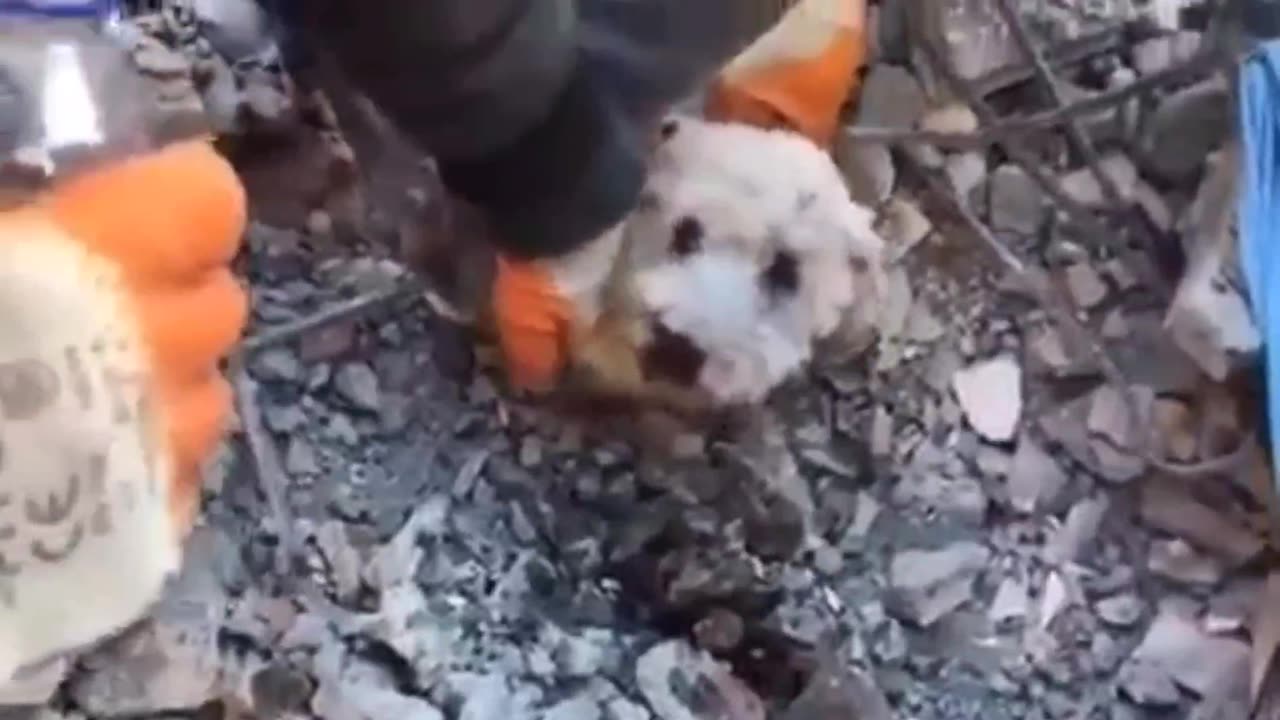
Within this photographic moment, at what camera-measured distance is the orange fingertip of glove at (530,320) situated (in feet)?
2.81

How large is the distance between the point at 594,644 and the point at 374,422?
0.52 ft

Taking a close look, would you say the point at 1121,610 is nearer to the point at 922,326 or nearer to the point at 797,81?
the point at 922,326

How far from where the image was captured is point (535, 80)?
709 mm

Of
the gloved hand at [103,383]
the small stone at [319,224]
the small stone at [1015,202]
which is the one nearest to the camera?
the gloved hand at [103,383]

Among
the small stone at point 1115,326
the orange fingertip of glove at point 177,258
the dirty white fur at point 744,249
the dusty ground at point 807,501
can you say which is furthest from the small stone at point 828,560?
the orange fingertip of glove at point 177,258

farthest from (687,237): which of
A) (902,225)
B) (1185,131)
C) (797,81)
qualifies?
(1185,131)

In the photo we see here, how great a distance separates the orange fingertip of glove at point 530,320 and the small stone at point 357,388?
85mm

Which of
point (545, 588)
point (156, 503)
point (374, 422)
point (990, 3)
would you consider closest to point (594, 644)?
point (545, 588)

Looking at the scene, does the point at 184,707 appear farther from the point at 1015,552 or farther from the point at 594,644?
the point at 1015,552

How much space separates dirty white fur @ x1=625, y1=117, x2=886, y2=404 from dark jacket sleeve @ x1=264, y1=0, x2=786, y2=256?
3 cm

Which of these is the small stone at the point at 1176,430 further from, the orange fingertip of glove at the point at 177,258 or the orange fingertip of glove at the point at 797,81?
the orange fingertip of glove at the point at 177,258

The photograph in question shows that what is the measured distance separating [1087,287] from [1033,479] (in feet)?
0.40

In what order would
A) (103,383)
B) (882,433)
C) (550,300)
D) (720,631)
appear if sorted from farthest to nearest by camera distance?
(882,433) → (720,631) → (550,300) → (103,383)

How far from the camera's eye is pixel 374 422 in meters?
1.01
